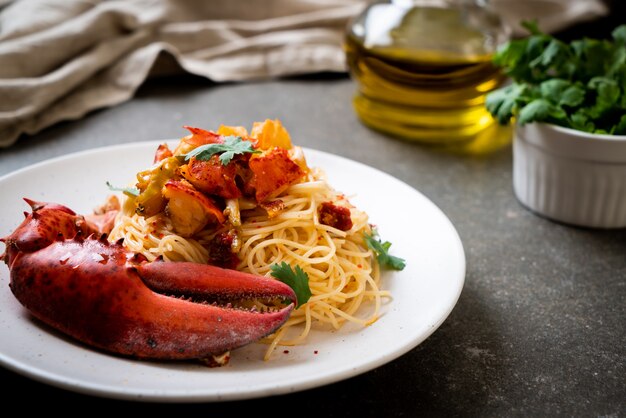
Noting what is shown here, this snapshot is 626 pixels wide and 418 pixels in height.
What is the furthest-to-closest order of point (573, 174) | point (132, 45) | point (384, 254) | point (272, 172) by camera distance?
point (132, 45), point (573, 174), point (384, 254), point (272, 172)

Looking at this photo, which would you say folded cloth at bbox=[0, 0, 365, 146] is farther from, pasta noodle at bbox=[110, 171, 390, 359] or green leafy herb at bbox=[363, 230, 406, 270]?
green leafy herb at bbox=[363, 230, 406, 270]

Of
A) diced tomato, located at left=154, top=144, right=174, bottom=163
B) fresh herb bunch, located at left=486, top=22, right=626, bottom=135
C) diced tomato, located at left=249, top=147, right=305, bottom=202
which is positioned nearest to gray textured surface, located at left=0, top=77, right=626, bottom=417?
fresh herb bunch, located at left=486, top=22, right=626, bottom=135

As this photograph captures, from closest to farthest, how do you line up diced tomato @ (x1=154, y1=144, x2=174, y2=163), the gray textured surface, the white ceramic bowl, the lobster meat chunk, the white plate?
the white plate, the lobster meat chunk, the gray textured surface, diced tomato @ (x1=154, y1=144, x2=174, y2=163), the white ceramic bowl

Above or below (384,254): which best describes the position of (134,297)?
above

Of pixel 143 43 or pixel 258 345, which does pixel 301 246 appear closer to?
pixel 258 345

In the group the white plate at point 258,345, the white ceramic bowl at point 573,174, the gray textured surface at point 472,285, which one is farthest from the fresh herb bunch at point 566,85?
the white plate at point 258,345

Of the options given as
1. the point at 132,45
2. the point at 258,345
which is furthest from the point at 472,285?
the point at 132,45

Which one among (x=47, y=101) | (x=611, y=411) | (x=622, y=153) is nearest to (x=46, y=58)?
(x=47, y=101)

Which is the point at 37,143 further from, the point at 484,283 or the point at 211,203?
the point at 484,283
